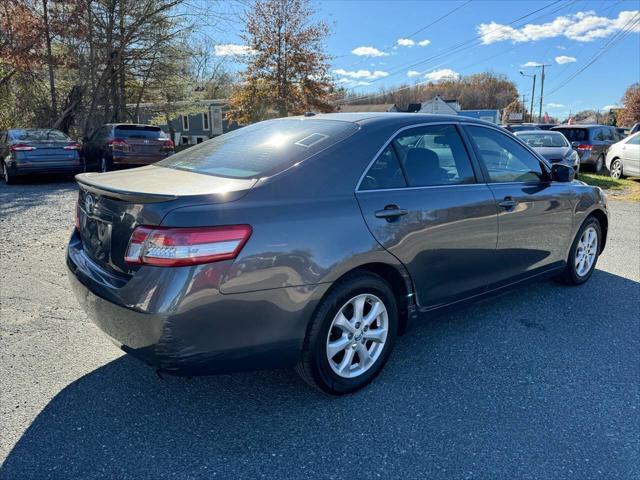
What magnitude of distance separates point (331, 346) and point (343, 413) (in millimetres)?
378

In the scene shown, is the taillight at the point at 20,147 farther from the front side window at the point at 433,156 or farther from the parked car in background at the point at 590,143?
the parked car in background at the point at 590,143

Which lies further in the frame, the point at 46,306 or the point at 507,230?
the point at 46,306

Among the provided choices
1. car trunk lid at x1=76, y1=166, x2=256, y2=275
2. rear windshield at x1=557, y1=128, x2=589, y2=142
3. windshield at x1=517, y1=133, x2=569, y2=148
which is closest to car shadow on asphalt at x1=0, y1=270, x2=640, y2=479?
car trunk lid at x1=76, y1=166, x2=256, y2=275

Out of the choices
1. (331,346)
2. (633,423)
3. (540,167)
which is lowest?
(633,423)

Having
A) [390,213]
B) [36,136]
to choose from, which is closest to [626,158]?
[390,213]

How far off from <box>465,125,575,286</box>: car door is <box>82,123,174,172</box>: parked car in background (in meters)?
10.4

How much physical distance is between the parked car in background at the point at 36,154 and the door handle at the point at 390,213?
11147 millimetres

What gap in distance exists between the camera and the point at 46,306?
418 centimetres

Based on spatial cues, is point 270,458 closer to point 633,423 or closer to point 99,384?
point 99,384

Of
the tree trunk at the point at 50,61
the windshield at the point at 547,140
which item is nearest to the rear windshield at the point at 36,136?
the tree trunk at the point at 50,61

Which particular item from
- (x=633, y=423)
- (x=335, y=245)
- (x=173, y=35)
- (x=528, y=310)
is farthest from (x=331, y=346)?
(x=173, y=35)

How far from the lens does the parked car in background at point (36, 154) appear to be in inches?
449

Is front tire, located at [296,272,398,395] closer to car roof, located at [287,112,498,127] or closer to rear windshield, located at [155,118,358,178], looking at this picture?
rear windshield, located at [155,118,358,178]

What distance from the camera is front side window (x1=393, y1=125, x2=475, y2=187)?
3.24 m
